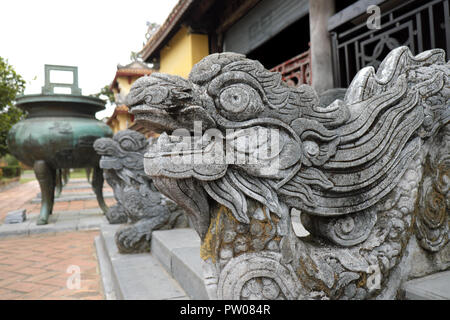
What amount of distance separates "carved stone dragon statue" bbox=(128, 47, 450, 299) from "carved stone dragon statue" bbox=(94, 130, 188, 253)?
156 centimetres

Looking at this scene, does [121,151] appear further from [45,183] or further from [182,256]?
[45,183]

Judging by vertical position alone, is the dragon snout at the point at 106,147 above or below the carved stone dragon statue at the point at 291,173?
above

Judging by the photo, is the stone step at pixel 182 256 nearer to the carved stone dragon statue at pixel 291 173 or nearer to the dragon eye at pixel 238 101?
the carved stone dragon statue at pixel 291 173

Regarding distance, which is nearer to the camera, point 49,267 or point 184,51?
point 49,267

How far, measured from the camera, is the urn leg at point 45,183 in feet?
15.0

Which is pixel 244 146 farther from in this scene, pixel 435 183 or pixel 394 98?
pixel 435 183

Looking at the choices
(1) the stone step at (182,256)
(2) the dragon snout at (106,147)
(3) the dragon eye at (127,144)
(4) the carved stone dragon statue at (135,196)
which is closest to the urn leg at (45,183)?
(4) the carved stone dragon statue at (135,196)

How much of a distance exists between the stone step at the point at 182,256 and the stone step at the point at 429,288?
84cm

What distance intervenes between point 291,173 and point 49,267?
2634mm

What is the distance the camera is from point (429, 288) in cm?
127

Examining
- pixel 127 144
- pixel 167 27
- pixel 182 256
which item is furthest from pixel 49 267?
pixel 167 27
